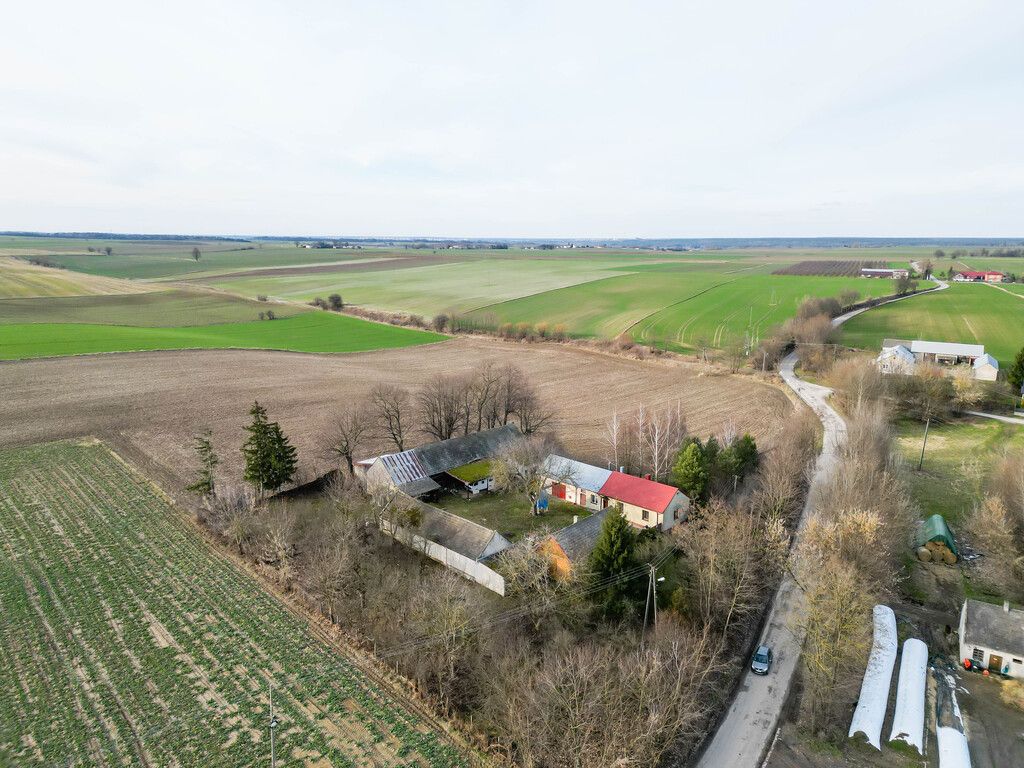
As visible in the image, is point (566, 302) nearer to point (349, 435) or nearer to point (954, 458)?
point (954, 458)

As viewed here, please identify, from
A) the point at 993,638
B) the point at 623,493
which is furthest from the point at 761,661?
the point at 623,493

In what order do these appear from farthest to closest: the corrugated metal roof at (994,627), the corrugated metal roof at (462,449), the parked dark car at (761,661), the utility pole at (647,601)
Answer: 1. the corrugated metal roof at (462,449)
2. the utility pole at (647,601)
3. the parked dark car at (761,661)
4. the corrugated metal roof at (994,627)

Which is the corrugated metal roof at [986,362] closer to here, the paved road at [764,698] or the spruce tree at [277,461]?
the paved road at [764,698]

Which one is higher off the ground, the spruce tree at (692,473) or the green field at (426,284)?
the green field at (426,284)

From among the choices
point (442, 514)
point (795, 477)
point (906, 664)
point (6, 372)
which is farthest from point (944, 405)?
point (6, 372)

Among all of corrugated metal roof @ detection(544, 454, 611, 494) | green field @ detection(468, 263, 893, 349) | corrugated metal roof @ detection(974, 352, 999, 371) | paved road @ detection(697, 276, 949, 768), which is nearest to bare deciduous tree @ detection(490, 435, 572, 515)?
corrugated metal roof @ detection(544, 454, 611, 494)

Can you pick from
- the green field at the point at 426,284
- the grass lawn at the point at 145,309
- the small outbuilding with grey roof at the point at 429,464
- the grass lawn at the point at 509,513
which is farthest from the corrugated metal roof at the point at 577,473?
the grass lawn at the point at 145,309

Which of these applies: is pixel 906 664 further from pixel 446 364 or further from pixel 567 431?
pixel 446 364
